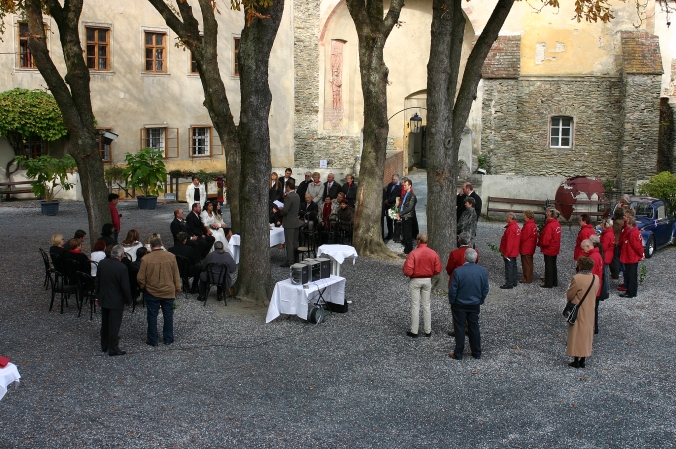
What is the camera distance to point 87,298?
45.0 feet

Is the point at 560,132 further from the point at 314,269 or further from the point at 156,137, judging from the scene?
the point at 314,269

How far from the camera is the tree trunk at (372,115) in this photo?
17.4 metres

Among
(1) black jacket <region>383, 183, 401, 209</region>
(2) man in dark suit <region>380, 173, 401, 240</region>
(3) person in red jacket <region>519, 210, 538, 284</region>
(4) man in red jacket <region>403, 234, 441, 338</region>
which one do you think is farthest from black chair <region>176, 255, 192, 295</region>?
(1) black jacket <region>383, 183, 401, 209</region>

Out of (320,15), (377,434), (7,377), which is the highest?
(320,15)

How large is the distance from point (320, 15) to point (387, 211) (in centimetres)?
1664

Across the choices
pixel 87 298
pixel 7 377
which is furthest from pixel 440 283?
pixel 7 377

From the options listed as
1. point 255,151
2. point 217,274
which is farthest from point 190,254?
point 255,151

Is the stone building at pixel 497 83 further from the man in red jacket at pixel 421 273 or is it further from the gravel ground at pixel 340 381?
the man in red jacket at pixel 421 273

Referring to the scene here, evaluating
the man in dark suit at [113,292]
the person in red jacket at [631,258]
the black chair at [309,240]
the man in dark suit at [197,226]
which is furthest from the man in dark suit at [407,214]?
the man in dark suit at [113,292]

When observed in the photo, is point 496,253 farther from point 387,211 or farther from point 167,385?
point 167,385

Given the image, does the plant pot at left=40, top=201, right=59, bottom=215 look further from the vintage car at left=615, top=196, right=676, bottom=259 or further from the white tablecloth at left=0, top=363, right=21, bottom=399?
A: the white tablecloth at left=0, top=363, right=21, bottom=399

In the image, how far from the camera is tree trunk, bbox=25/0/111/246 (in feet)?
50.2

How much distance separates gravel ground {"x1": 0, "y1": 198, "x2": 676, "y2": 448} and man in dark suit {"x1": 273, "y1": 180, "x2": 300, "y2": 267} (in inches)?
108

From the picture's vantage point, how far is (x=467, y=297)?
433 inches
